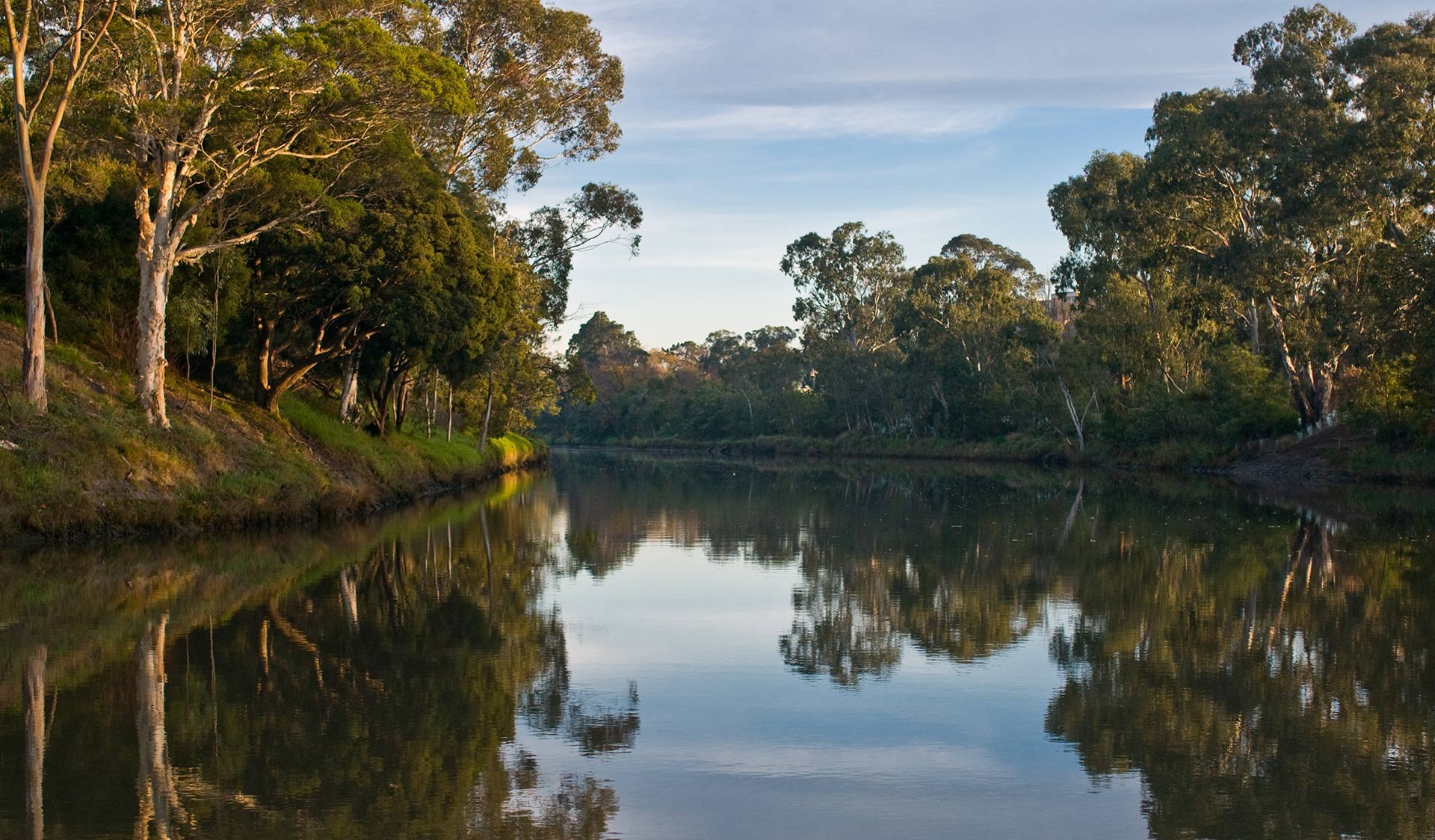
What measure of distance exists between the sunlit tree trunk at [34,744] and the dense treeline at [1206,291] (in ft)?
113

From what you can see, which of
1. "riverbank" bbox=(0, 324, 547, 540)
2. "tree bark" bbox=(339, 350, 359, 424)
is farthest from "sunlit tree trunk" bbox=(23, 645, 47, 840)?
"tree bark" bbox=(339, 350, 359, 424)

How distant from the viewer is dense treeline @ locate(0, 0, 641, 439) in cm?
2250

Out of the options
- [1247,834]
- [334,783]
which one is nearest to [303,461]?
[334,783]

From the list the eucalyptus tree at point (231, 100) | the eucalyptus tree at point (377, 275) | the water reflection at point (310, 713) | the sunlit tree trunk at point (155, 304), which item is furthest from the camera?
the eucalyptus tree at point (377, 275)

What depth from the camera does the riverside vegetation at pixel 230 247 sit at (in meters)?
21.1

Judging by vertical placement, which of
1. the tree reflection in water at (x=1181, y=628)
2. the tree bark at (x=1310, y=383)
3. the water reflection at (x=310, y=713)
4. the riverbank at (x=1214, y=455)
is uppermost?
the tree bark at (x=1310, y=383)

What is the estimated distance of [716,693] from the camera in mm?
10102

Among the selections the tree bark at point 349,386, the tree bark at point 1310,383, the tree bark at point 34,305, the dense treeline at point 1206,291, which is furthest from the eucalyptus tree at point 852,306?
the tree bark at point 34,305

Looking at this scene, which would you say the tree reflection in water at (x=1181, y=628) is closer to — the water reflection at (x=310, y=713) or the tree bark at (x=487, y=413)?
the water reflection at (x=310, y=713)

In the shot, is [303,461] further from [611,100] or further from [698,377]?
[698,377]

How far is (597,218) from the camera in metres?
47.2

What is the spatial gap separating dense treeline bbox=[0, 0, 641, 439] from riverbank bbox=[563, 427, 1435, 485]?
29458 millimetres

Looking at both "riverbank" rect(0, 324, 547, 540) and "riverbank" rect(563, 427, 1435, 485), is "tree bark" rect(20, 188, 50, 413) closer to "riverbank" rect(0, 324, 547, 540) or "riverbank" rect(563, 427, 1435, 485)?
"riverbank" rect(0, 324, 547, 540)

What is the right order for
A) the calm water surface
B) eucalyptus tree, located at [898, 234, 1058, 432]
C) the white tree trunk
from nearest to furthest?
the calm water surface
the white tree trunk
eucalyptus tree, located at [898, 234, 1058, 432]
